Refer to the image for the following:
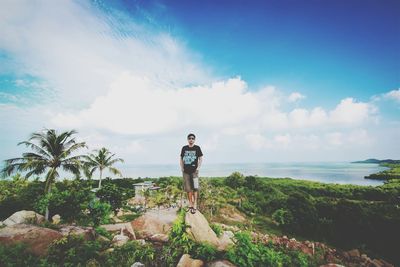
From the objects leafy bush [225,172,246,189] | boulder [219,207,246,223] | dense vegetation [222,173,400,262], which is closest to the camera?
dense vegetation [222,173,400,262]

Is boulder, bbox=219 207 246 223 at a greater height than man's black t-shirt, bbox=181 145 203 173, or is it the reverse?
man's black t-shirt, bbox=181 145 203 173

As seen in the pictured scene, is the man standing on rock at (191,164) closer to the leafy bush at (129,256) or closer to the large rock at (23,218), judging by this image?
the leafy bush at (129,256)

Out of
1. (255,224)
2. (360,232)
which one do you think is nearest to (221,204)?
(255,224)

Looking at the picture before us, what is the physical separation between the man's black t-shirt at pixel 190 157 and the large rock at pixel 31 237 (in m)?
4.38

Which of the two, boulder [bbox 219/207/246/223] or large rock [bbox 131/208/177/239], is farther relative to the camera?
boulder [bbox 219/207/246/223]

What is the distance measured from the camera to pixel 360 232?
79.6 ft

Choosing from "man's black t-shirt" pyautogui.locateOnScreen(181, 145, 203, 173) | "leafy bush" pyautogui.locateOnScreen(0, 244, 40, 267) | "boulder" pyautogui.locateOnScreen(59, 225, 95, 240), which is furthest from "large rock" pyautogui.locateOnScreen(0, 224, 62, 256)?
"man's black t-shirt" pyautogui.locateOnScreen(181, 145, 203, 173)

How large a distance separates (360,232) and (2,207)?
111 ft

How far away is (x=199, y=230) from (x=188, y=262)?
1074mm

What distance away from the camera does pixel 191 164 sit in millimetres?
6699

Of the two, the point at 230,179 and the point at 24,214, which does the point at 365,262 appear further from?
the point at 230,179

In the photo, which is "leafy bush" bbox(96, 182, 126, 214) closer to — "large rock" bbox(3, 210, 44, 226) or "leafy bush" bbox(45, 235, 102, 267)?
"large rock" bbox(3, 210, 44, 226)

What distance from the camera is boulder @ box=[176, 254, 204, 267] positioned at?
5.79 metres

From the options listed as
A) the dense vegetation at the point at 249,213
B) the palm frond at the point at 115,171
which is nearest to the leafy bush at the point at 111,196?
the dense vegetation at the point at 249,213
